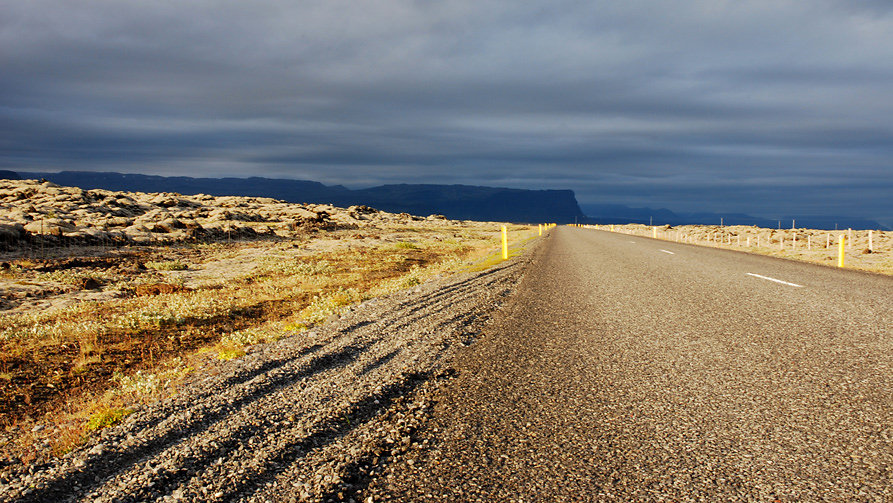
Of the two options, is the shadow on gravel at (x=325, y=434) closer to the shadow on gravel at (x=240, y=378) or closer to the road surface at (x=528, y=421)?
the road surface at (x=528, y=421)

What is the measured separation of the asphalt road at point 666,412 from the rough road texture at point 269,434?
319 mm

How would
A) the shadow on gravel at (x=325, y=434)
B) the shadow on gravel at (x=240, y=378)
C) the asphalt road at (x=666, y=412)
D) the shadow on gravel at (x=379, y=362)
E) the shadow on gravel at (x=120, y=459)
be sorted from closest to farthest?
1. the asphalt road at (x=666, y=412)
2. the shadow on gravel at (x=325, y=434)
3. the shadow on gravel at (x=120, y=459)
4. the shadow on gravel at (x=240, y=378)
5. the shadow on gravel at (x=379, y=362)

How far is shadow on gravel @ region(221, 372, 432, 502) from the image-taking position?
3.15m

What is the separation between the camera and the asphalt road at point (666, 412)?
2.93 m

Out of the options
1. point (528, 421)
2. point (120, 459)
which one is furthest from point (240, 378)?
point (528, 421)

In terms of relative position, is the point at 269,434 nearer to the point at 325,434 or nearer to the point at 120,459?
the point at 325,434

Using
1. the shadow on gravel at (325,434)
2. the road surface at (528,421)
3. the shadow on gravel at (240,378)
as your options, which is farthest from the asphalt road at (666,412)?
the shadow on gravel at (240,378)

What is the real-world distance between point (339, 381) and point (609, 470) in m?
3.02

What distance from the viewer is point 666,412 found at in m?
3.94

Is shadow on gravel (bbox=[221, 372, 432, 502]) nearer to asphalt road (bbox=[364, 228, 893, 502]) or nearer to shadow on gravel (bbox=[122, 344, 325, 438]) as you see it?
asphalt road (bbox=[364, 228, 893, 502])

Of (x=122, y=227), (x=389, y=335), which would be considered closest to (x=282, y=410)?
(x=389, y=335)

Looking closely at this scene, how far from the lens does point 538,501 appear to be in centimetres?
278

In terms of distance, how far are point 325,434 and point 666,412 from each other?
8.94ft

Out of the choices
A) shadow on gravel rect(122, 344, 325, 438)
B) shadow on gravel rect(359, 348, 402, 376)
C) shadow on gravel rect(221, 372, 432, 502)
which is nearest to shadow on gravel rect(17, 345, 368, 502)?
shadow on gravel rect(122, 344, 325, 438)
